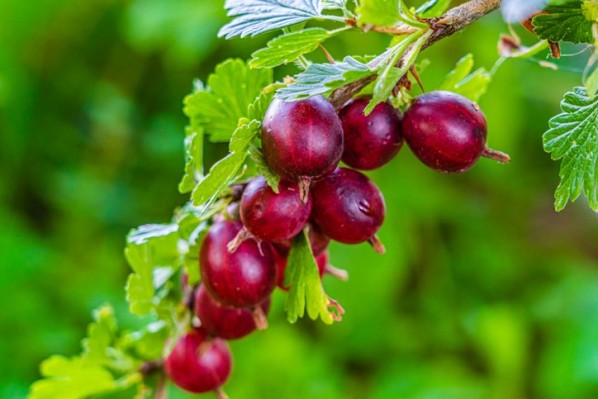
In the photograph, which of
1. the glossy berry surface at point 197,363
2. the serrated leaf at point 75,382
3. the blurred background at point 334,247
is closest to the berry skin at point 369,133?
the glossy berry surface at point 197,363

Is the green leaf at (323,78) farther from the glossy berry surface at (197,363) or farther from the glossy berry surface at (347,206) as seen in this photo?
the glossy berry surface at (197,363)

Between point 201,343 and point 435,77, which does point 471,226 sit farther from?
point 201,343

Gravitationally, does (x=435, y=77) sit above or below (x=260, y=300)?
below

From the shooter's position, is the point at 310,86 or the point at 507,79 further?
the point at 507,79

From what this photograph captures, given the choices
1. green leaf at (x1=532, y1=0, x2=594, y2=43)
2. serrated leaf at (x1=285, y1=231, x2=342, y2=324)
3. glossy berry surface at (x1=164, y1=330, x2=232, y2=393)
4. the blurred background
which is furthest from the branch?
the blurred background

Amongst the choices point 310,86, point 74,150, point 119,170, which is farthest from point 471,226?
point 310,86

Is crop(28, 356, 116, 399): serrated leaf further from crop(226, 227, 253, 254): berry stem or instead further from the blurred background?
the blurred background

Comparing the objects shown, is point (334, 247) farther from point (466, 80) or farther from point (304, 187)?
point (304, 187)
